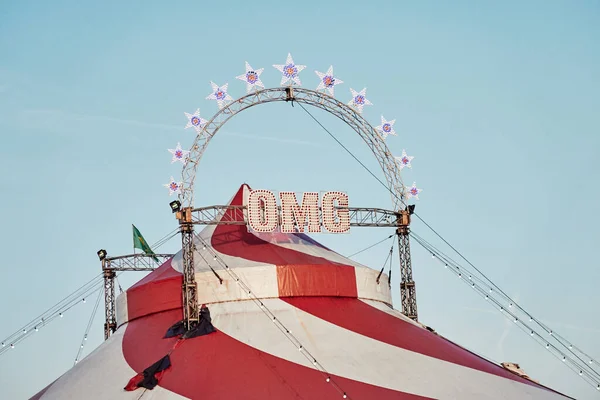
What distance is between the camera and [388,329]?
68.2ft

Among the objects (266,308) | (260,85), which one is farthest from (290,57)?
(266,308)

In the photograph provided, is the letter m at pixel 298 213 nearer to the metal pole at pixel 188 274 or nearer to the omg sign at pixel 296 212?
the omg sign at pixel 296 212

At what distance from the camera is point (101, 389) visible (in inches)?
743

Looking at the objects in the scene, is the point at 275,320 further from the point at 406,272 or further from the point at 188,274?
the point at 406,272

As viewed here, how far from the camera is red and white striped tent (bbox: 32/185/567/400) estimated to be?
1831cm

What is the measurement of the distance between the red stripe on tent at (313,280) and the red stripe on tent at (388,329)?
163mm

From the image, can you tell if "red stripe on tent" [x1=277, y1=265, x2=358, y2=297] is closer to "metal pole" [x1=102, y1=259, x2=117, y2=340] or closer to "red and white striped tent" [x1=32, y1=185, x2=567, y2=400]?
"red and white striped tent" [x1=32, y1=185, x2=567, y2=400]

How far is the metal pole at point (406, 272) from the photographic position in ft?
77.8

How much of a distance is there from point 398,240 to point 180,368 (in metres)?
7.58

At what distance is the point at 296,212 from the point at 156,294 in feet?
12.7

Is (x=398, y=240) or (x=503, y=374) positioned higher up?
(x=398, y=240)

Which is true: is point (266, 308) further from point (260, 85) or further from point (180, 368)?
point (260, 85)

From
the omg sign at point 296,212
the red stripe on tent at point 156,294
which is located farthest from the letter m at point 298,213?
the red stripe on tent at point 156,294

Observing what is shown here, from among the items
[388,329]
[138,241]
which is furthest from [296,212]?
[138,241]
